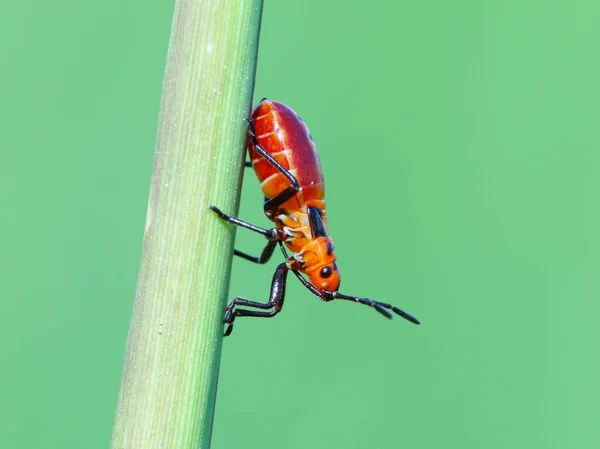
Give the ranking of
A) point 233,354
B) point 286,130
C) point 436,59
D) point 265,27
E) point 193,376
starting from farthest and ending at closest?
point 436,59
point 265,27
point 233,354
point 286,130
point 193,376

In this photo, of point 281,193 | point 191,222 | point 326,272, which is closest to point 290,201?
point 281,193

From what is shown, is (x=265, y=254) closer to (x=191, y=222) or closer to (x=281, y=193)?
(x=281, y=193)

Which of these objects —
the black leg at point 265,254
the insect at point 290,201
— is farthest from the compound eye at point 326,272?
the black leg at point 265,254

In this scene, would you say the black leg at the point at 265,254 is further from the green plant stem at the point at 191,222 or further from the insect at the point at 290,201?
the green plant stem at the point at 191,222

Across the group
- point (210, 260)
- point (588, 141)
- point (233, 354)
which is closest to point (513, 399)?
point (233, 354)

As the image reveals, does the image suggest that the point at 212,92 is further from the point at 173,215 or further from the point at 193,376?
the point at 193,376

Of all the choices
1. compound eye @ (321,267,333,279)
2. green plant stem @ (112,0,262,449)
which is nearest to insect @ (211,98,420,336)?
compound eye @ (321,267,333,279)

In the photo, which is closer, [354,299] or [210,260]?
[210,260]
